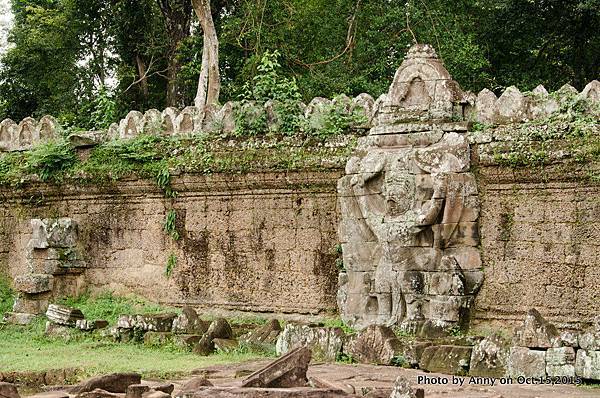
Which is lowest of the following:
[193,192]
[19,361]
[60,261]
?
[19,361]

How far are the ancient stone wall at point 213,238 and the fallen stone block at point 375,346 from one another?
1.93 metres

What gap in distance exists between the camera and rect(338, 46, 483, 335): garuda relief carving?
11.6 m

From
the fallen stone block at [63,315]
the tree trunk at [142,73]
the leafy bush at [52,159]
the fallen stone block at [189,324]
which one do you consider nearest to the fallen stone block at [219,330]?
the fallen stone block at [189,324]

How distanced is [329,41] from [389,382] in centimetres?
1280

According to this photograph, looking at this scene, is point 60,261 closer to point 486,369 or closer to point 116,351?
point 116,351

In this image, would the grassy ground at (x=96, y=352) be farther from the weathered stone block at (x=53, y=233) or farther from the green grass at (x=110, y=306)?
the weathered stone block at (x=53, y=233)

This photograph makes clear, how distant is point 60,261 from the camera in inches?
598

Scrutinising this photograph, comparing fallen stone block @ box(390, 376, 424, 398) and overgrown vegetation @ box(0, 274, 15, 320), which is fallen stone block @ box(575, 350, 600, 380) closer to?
fallen stone block @ box(390, 376, 424, 398)

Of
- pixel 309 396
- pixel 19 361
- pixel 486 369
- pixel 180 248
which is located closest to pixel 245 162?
pixel 180 248

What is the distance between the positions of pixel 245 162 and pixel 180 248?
1.67 m

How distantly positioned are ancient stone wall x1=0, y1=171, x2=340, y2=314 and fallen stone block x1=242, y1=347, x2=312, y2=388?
433 cm

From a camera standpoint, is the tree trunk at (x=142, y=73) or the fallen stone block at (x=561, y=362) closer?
the fallen stone block at (x=561, y=362)

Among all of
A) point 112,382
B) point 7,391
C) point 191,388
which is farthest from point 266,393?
point 7,391

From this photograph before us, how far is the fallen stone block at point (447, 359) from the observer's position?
1020 centimetres
